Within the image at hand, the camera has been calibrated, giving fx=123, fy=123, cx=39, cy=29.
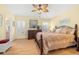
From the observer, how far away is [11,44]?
6.12 ft

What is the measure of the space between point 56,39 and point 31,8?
2.02 feet

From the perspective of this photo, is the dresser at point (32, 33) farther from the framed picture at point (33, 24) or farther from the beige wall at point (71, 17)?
the beige wall at point (71, 17)

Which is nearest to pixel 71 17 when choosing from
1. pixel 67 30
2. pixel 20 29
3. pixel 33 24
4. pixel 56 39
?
pixel 67 30

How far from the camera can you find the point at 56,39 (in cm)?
185

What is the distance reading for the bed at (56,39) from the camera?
6.08ft

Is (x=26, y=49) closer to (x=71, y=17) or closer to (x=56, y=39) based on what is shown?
(x=56, y=39)

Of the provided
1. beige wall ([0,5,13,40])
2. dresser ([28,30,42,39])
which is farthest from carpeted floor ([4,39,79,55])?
beige wall ([0,5,13,40])

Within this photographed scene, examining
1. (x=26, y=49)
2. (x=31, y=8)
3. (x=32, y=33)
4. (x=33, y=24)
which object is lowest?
(x=26, y=49)

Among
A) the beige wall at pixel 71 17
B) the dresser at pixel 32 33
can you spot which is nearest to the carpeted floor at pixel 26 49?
the dresser at pixel 32 33
